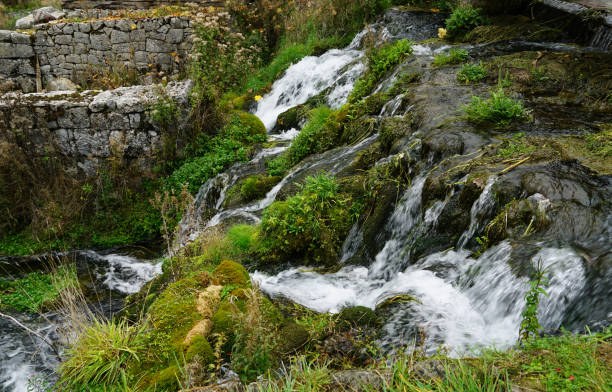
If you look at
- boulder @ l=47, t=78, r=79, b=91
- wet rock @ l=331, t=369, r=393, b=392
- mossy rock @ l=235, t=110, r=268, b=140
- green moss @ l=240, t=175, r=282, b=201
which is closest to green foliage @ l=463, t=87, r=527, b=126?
green moss @ l=240, t=175, r=282, b=201

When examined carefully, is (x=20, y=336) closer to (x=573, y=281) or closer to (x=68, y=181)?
(x=68, y=181)

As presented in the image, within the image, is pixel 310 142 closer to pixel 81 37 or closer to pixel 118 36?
pixel 118 36

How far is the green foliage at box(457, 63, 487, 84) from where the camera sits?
22.8 feet

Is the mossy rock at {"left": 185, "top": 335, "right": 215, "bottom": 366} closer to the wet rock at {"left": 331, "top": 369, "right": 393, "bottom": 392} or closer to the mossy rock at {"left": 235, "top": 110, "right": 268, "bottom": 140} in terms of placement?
the wet rock at {"left": 331, "top": 369, "right": 393, "bottom": 392}

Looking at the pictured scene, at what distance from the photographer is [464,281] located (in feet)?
12.4

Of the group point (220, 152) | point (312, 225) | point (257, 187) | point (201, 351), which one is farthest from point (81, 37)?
point (201, 351)

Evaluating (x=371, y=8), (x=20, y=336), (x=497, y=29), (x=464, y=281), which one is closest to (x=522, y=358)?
(x=464, y=281)

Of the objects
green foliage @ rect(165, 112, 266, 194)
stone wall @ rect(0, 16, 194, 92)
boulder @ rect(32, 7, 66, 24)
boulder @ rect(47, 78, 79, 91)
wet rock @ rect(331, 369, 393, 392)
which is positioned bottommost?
green foliage @ rect(165, 112, 266, 194)

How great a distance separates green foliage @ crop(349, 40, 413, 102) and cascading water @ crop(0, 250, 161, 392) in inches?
210

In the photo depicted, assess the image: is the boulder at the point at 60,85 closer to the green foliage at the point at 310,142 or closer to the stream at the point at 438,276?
the stream at the point at 438,276

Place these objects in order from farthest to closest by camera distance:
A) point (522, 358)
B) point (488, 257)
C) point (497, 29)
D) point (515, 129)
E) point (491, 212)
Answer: point (497, 29)
point (515, 129)
point (491, 212)
point (488, 257)
point (522, 358)

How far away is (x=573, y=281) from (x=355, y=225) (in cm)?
283

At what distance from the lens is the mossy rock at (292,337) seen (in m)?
3.30

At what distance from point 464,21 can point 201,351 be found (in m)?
9.10
